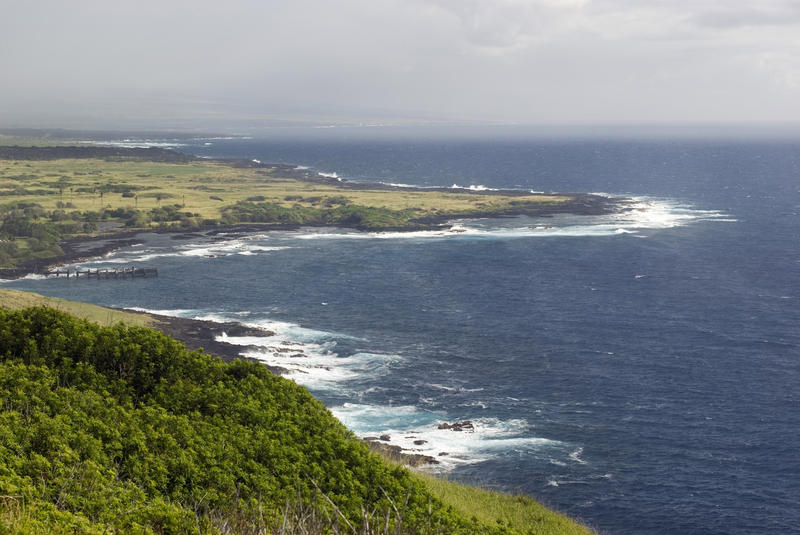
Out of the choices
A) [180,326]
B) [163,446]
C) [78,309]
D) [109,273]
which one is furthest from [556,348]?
[109,273]

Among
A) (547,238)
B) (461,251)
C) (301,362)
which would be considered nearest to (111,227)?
(461,251)

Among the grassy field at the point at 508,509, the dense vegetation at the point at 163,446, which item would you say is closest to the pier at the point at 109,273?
the dense vegetation at the point at 163,446

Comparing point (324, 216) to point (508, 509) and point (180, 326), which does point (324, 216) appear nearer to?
point (180, 326)

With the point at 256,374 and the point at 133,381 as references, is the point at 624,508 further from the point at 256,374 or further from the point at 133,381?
the point at 133,381

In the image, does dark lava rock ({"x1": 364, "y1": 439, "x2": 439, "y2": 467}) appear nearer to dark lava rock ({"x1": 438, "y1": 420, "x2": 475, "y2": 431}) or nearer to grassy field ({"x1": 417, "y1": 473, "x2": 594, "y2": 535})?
dark lava rock ({"x1": 438, "y1": 420, "x2": 475, "y2": 431})

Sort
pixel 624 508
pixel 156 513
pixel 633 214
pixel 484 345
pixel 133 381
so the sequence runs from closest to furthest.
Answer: pixel 156 513, pixel 133 381, pixel 624 508, pixel 484 345, pixel 633 214

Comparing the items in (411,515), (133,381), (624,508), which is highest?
(133,381)

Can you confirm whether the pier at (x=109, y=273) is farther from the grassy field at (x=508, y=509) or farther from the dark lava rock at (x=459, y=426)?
the grassy field at (x=508, y=509)
